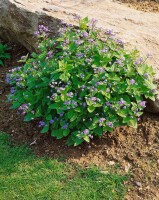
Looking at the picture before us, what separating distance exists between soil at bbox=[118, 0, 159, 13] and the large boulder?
40 centimetres

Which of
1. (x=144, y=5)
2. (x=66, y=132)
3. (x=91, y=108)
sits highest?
(x=144, y=5)

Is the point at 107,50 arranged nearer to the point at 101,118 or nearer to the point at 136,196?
the point at 101,118

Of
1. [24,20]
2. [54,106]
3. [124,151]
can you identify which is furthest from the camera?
[24,20]

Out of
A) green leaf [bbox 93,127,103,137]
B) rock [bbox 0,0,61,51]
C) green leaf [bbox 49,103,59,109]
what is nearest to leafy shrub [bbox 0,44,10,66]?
rock [bbox 0,0,61,51]

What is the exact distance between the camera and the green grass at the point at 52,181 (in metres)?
3.65

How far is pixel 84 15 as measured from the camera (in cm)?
489

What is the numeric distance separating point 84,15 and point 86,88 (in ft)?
4.64

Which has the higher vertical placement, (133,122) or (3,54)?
(133,122)

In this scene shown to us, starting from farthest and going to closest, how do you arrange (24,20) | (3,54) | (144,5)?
(144,5), (3,54), (24,20)

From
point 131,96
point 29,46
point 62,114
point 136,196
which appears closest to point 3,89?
point 29,46

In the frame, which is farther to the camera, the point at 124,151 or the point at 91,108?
the point at 124,151

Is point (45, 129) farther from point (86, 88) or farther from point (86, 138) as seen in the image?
point (86, 88)

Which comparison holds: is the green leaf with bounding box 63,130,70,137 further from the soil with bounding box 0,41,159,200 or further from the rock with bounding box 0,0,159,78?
the rock with bounding box 0,0,159,78

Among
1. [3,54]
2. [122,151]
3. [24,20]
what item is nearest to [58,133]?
[122,151]
